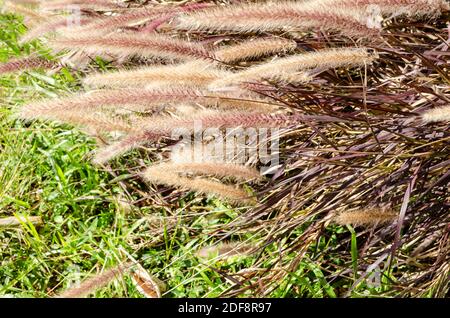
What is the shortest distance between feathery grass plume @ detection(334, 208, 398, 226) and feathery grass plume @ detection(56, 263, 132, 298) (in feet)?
1.91

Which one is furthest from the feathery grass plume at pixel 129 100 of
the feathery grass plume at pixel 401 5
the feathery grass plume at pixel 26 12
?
the feathery grass plume at pixel 26 12

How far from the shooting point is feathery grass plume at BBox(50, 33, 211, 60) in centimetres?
192

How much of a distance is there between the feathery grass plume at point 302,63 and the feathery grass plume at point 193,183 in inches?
12.9

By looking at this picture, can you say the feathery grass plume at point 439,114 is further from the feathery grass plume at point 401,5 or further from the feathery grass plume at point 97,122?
the feathery grass plume at point 97,122

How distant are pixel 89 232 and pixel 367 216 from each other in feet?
2.79

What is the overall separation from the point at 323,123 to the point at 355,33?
1.17 feet

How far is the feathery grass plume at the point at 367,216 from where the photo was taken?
194 centimetres

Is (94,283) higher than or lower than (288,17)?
lower

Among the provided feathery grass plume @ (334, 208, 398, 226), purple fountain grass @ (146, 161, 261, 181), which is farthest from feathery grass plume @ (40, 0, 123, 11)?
feathery grass plume @ (334, 208, 398, 226)

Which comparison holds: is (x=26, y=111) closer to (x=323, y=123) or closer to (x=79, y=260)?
(x=79, y=260)

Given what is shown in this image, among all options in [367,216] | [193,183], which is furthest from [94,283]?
[367,216]

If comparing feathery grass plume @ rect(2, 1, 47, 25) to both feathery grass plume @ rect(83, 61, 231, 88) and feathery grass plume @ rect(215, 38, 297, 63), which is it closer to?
feathery grass plume @ rect(83, 61, 231, 88)

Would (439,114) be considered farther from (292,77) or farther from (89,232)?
(89,232)

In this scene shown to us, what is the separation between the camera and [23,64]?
2439 millimetres
